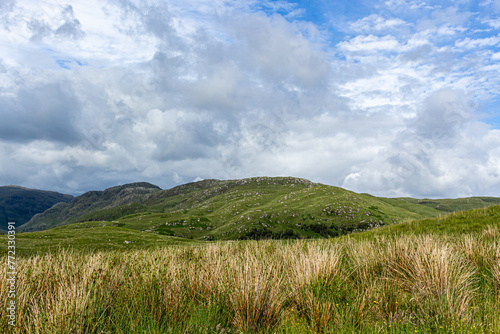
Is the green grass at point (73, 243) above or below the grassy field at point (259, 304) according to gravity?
below

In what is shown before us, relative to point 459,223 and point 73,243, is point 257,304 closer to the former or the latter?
point 459,223

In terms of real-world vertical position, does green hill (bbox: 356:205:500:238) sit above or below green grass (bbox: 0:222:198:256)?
above

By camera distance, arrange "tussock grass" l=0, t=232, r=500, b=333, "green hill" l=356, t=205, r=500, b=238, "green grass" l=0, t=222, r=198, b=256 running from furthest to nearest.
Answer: "green grass" l=0, t=222, r=198, b=256 < "green hill" l=356, t=205, r=500, b=238 < "tussock grass" l=0, t=232, r=500, b=333

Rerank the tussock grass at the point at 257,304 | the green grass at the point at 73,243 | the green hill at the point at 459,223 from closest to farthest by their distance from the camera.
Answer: the tussock grass at the point at 257,304
the green hill at the point at 459,223
the green grass at the point at 73,243

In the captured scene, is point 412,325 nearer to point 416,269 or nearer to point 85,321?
point 416,269

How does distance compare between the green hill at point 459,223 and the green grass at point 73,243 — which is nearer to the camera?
the green hill at point 459,223

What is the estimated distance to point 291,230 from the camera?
94.1 metres

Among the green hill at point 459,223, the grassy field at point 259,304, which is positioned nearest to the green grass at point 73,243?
the grassy field at point 259,304

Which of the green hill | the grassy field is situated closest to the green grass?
the grassy field

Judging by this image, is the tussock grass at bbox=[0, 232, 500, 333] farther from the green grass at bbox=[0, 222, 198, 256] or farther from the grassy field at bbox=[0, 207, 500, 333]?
the green grass at bbox=[0, 222, 198, 256]

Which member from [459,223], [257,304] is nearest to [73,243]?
[257,304]

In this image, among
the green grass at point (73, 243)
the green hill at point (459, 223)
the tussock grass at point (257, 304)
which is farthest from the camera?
the green grass at point (73, 243)

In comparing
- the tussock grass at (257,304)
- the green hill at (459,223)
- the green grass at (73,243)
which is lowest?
the green grass at (73,243)

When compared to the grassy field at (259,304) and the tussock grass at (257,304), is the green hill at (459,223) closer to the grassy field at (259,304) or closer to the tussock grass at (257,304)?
the grassy field at (259,304)
